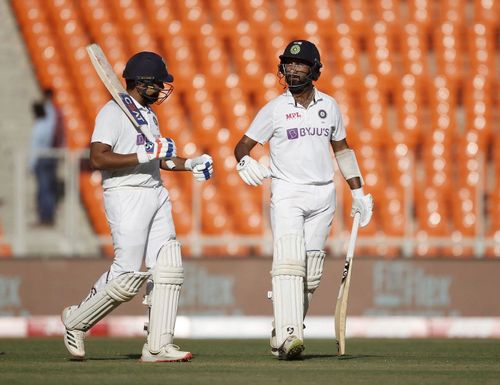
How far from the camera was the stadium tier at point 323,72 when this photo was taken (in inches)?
606

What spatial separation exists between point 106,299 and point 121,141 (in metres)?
0.93

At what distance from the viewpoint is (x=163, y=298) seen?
25.1 feet

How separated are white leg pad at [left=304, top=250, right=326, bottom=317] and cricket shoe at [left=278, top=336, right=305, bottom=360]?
0.40 meters

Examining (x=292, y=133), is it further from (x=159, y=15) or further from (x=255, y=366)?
(x=159, y=15)

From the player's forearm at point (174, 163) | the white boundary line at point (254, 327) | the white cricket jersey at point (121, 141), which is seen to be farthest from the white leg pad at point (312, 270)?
the white boundary line at point (254, 327)

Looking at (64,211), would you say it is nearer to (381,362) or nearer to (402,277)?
(402,277)

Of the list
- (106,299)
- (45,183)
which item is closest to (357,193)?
(106,299)

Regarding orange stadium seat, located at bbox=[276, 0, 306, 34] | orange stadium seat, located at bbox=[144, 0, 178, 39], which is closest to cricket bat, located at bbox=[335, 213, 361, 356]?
orange stadium seat, located at bbox=[276, 0, 306, 34]

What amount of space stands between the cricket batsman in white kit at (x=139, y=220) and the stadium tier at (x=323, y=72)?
6743 millimetres

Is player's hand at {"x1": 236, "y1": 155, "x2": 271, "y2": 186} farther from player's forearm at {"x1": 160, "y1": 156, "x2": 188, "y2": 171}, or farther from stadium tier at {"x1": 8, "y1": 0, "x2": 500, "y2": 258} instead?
stadium tier at {"x1": 8, "y1": 0, "x2": 500, "y2": 258}

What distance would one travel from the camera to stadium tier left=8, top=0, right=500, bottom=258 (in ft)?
50.5

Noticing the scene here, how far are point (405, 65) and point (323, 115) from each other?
28.9ft

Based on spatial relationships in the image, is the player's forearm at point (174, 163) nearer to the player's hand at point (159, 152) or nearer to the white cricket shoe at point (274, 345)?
the player's hand at point (159, 152)

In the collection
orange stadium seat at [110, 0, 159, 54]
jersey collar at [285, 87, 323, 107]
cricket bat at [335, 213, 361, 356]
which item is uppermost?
orange stadium seat at [110, 0, 159, 54]
